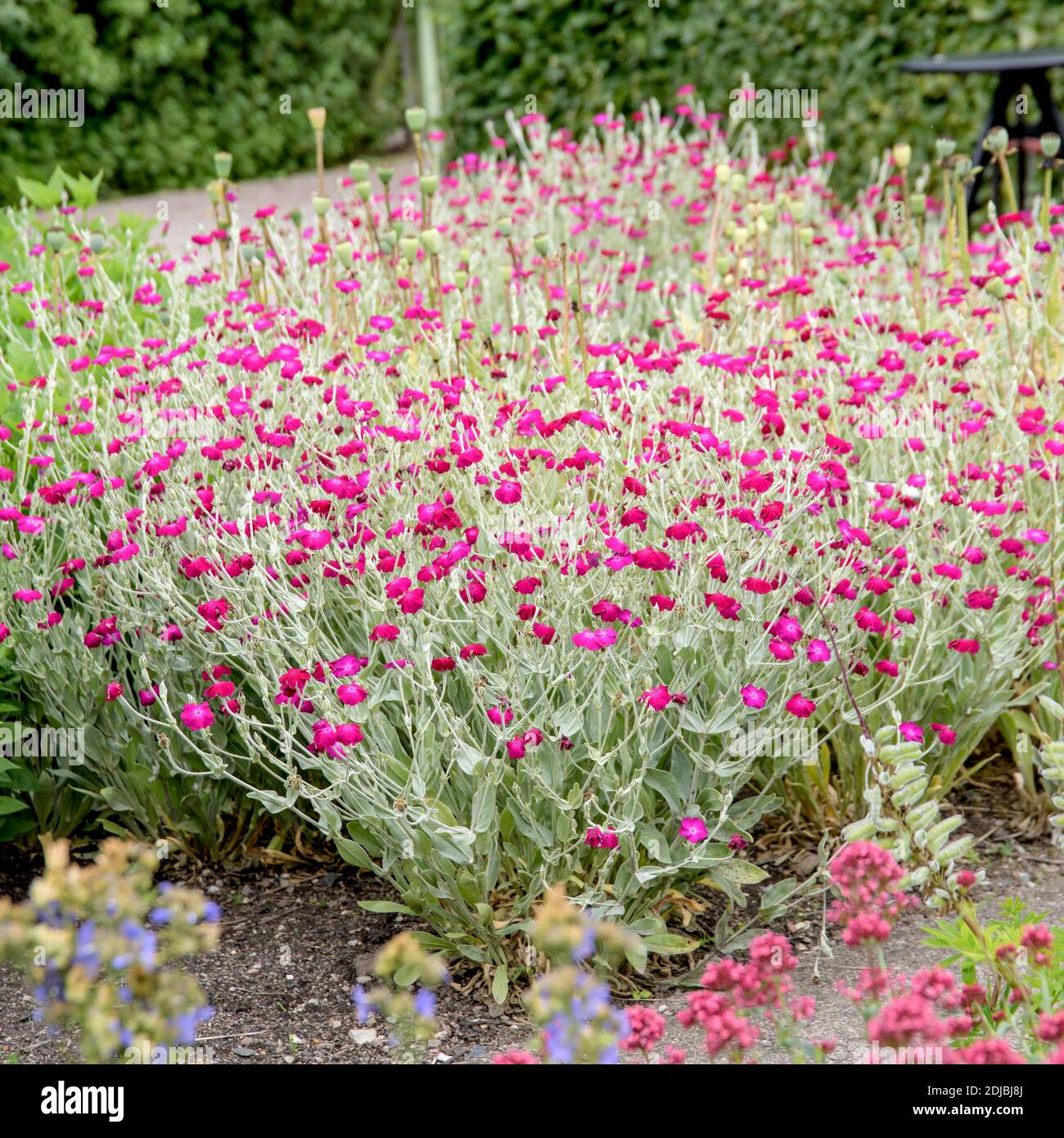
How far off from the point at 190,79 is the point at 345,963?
1161cm

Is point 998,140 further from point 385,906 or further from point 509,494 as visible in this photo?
point 385,906

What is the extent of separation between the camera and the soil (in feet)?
8.74

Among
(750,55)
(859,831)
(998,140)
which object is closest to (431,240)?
(998,140)

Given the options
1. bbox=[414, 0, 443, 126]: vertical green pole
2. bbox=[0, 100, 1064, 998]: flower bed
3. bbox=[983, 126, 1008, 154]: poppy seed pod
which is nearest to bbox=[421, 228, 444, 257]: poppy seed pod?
bbox=[0, 100, 1064, 998]: flower bed

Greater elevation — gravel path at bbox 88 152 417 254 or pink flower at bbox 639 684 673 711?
gravel path at bbox 88 152 417 254

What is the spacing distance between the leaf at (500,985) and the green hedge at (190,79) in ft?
30.1

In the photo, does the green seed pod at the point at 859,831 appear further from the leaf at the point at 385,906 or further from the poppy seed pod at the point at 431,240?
the poppy seed pod at the point at 431,240

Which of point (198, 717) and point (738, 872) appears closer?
point (198, 717)

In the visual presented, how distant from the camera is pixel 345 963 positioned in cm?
295

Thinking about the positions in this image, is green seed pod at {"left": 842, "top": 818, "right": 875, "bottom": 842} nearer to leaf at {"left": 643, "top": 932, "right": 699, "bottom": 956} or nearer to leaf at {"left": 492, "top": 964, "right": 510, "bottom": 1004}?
leaf at {"left": 643, "top": 932, "right": 699, "bottom": 956}

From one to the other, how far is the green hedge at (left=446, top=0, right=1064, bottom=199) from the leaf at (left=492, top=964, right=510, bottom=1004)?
21.4 feet

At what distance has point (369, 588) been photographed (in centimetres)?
288

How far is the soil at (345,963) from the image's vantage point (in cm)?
266
